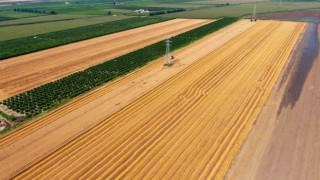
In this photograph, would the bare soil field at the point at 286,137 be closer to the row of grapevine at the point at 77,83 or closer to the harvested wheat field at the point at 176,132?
the harvested wheat field at the point at 176,132

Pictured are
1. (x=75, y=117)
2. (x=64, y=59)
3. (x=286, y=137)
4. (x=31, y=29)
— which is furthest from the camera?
(x=31, y=29)

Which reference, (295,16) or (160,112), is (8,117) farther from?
(295,16)

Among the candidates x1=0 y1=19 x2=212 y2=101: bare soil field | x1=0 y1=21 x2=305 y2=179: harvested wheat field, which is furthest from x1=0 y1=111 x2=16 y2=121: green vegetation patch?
x1=0 y1=21 x2=305 y2=179: harvested wheat field

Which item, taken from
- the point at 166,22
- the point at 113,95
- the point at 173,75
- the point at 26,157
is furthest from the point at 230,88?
the point at 166,22

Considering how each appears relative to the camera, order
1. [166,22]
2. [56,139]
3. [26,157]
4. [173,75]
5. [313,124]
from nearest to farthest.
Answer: [26,157] → [56,139] → [313,124] → [173,75] → [166,22]

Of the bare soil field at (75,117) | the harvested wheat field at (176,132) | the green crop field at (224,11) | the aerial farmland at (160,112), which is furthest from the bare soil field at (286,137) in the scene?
the green crop field at (224,11)

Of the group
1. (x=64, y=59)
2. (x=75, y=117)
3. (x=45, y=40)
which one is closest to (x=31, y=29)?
(x=45, y=40)

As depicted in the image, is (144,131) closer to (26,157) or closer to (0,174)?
(26,157)
